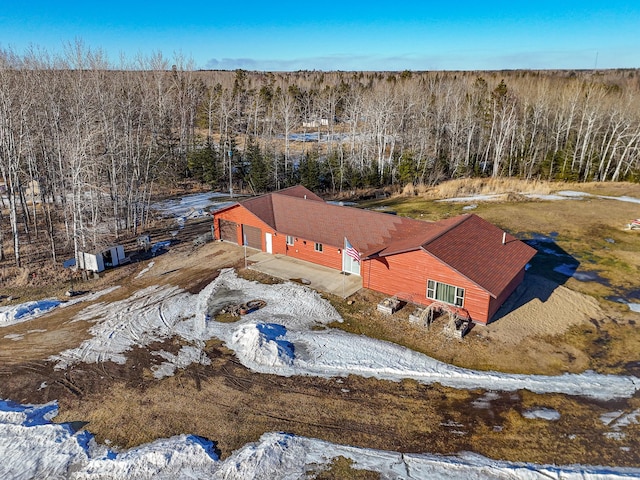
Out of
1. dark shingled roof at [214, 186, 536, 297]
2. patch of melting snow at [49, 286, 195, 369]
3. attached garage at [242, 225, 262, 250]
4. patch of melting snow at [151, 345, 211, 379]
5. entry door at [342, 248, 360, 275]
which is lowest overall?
patch of melting snow at [151, 345, 211, 379]

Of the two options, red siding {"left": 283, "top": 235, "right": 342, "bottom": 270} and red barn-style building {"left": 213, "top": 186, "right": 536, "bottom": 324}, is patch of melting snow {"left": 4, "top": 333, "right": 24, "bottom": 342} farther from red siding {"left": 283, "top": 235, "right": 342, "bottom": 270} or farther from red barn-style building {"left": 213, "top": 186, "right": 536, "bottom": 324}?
red siding {"left": 283, "top": 235, "right": 342, "bottom": 270}

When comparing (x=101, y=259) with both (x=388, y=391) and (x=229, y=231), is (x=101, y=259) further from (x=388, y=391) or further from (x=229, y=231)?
(x=388, y=391)

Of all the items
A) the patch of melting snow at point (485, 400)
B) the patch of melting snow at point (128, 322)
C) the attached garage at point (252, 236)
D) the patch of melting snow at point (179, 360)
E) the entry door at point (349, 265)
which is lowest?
the patch of melting snow at point (485, 400)

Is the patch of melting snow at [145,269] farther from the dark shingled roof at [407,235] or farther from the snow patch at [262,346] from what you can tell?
the snow patch at [262,346]

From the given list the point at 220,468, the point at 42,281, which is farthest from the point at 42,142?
the point at 220,468

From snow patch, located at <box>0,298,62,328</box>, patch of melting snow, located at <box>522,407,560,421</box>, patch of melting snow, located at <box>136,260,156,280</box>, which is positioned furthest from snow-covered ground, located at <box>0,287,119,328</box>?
patch of melting snow, located at <box>522,407,560,421</box>

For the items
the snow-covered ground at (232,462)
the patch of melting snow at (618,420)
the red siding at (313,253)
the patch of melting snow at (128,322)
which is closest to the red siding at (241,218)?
the red siding at (313,253)

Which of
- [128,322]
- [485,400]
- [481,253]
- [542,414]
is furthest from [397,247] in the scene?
[128,322]
